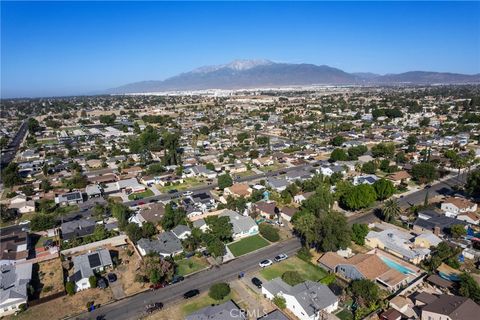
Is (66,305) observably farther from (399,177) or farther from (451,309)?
(399,177)

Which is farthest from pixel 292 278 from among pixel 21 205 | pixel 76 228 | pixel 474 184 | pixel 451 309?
pixel 21 205

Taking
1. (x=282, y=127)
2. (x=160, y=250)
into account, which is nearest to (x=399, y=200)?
(x=160, y=250)

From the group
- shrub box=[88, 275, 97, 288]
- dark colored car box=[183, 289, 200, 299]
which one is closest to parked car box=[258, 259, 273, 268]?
dark colored car box=[183, 289, 200, 299]

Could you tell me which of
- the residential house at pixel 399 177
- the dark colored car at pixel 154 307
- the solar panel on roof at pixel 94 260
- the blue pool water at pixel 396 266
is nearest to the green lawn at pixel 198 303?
the dark colored car at pixel 154 307

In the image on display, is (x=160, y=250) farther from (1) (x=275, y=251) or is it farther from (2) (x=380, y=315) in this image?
(2) (x=380, y=315)

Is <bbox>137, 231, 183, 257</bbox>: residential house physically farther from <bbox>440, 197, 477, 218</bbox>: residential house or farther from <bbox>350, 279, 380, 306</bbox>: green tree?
<bbox>440, 197, 477, 218</bbox>: residential house
